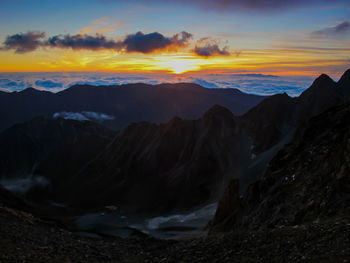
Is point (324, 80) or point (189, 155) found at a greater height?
point (324, 80)

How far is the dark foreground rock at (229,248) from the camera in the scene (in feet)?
41.8

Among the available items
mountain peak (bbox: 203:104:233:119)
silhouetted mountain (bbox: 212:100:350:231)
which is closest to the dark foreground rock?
silhouetted mountain (bbox: 212:100:350:231)

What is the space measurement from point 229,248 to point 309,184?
9.17m

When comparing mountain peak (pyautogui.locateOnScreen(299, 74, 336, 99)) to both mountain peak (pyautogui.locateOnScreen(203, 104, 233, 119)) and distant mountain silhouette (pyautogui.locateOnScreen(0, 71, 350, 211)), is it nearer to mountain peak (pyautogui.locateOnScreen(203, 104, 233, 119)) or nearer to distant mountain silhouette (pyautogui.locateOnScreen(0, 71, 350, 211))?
distant mountain silhouette (pyautogui.locateOnScreen(0, 71, 350, 211))

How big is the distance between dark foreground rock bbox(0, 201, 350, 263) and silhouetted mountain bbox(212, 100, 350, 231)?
91.3 inches

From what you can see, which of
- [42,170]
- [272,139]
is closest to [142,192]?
[272,139]

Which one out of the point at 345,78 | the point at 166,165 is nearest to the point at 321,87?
the point at 345,78

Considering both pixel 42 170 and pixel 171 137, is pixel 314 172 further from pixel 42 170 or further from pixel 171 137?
pixel 42 170

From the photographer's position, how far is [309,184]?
2222 centimetres

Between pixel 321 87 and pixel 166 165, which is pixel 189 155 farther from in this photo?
pixel 321 87

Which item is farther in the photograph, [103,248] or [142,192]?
[142,192]

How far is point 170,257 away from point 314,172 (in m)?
12.9

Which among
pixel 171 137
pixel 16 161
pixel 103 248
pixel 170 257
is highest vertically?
pixel 170 257

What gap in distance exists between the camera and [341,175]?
19.8 meters
